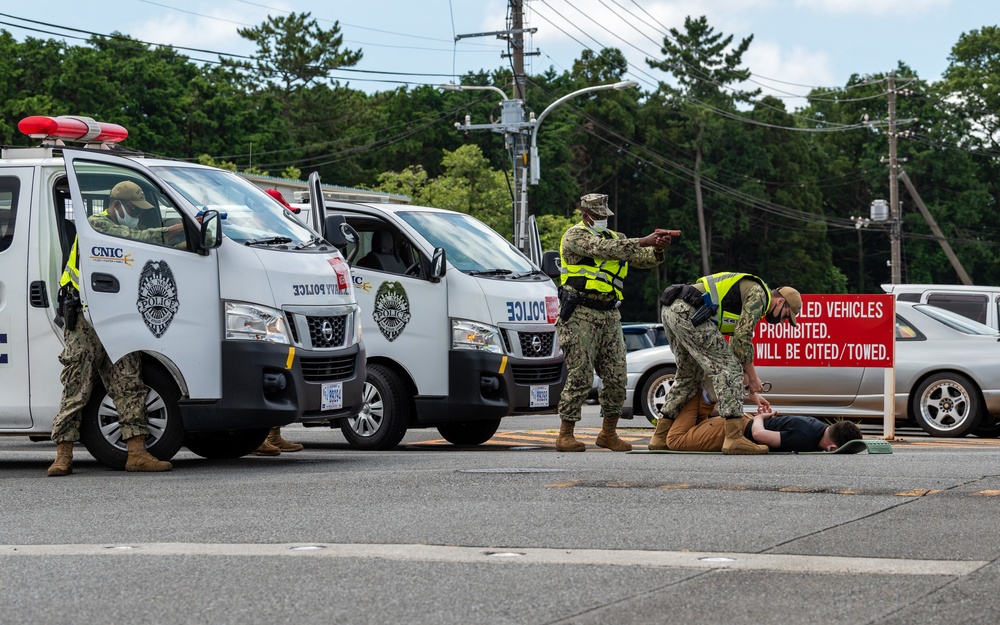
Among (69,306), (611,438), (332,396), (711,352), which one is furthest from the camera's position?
(611,438)

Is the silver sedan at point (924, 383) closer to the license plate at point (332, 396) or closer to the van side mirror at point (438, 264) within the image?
the van side mirror at point (438, 264)

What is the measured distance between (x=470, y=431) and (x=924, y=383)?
4.98 m

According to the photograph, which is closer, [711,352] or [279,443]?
[711,352]

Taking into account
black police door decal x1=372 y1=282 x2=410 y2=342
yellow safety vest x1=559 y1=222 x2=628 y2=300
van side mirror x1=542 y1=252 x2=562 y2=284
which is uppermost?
van side mirror x1=542 y1=252 x2=562 y2=284

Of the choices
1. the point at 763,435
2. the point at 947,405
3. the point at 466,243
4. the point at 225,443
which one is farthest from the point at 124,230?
the point at 947,405

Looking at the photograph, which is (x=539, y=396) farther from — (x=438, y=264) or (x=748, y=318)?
(x=748, y=318)

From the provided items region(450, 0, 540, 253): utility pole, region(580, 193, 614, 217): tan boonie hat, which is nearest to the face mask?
region(580, 193, 614, 217): tan boonie hat

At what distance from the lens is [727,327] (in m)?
10.7

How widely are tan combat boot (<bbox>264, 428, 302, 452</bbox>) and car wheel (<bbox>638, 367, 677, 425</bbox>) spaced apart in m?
4.68

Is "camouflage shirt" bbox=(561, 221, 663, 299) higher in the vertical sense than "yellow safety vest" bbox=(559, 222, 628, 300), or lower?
higher

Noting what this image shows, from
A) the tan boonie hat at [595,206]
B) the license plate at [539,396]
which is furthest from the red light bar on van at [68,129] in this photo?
the license plate at [539,396]

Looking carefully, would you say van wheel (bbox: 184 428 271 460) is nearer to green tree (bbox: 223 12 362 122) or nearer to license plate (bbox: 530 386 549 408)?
license plate (bbox: 530 386 549 408)

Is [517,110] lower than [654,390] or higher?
higher

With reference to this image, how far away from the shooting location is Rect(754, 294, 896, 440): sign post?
1427cm
